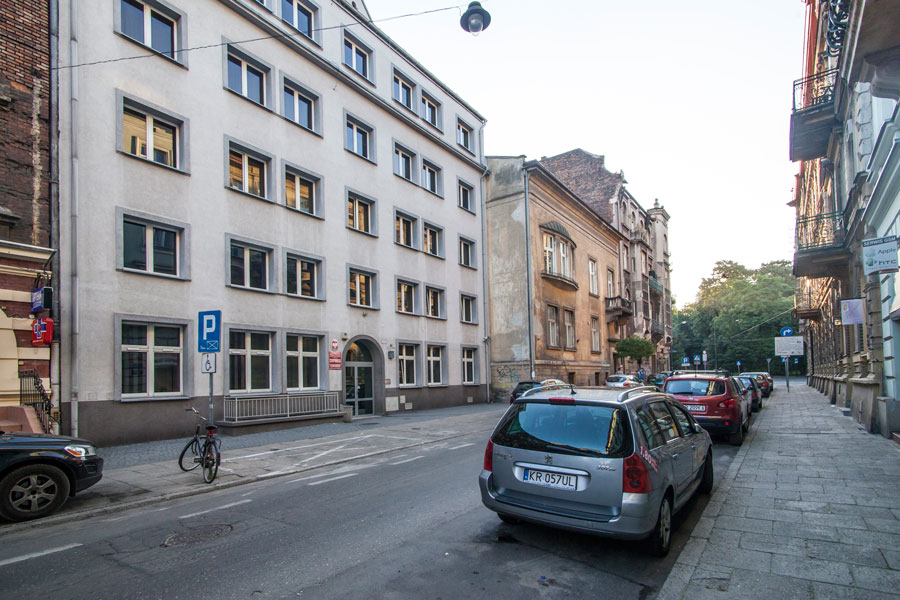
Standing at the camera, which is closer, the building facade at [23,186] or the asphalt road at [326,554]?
the asphalt road at [326,554]

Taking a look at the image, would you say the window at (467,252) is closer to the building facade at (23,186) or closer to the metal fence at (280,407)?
the metal fence at (280,407)

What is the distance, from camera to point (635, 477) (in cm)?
464

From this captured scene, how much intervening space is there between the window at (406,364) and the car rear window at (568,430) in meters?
16.8

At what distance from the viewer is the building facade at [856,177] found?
6.98 meters

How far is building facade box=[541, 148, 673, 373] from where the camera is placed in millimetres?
44531

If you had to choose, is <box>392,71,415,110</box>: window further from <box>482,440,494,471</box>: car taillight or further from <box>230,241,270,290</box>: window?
<box>482,440,494,471</box>: car taillight

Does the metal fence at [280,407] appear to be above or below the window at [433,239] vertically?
below

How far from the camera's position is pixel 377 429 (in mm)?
16250

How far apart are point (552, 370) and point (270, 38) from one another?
21089 mm

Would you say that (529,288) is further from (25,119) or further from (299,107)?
(25,119)

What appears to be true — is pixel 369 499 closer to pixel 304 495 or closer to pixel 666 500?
pixel 304 495

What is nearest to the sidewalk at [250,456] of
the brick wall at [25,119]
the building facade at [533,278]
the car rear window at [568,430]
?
the brick wall at [25,119]

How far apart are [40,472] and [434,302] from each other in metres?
19.0

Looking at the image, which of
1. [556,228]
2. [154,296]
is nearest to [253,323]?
[154,296]
